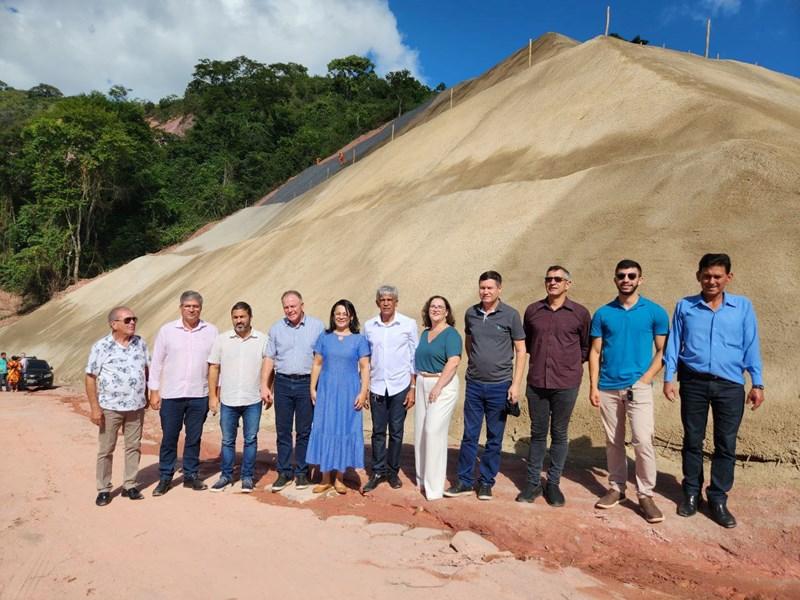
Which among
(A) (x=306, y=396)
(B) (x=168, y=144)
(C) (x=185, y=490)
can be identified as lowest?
(C) (x=185, y=490)

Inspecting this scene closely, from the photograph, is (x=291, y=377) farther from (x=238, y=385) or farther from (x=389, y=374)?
(x=389, y=374)

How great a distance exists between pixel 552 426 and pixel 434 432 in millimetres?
1046

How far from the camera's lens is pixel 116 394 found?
5359 millimetres

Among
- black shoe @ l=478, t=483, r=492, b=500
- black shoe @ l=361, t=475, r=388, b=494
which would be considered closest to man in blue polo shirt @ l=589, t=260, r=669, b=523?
black shoe @ l=478, t=483, r=492, b=500

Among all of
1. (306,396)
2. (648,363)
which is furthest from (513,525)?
(306,396)

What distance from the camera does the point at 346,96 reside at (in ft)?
187

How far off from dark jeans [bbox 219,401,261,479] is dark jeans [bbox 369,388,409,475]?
1194 millimetres

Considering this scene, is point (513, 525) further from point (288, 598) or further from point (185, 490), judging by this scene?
point (185, 490)

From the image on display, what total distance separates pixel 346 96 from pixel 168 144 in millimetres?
17928

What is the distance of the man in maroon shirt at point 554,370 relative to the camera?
198 inches

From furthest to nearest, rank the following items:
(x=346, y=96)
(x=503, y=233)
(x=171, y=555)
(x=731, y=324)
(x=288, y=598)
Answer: (x=346, y=96) < (x=503, y=233) < (x=731, y=324) < (x=171, y=555) < (x=288, y=598)

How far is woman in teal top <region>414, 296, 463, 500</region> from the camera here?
529 centimetres

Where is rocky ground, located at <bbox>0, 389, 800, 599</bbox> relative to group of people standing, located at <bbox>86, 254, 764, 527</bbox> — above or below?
below

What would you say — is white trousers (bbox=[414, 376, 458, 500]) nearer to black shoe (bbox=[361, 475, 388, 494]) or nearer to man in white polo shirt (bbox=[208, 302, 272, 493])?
black shoe (bbox=[361, 475, 388, 494])
